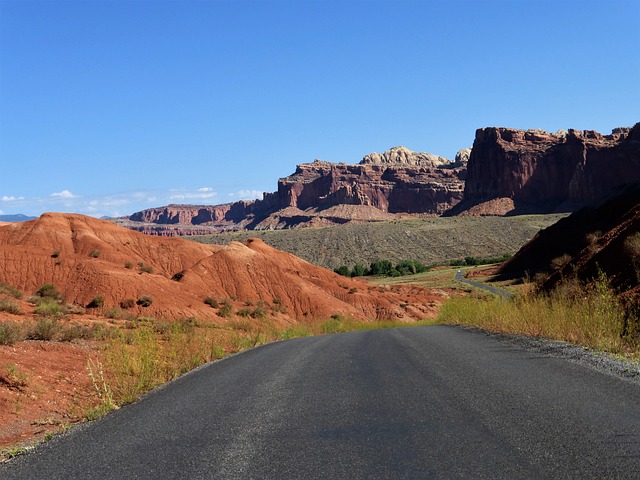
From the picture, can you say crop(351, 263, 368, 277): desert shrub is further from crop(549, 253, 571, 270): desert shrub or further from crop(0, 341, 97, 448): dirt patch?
crop(0, 341, 97, 448): dirt patch

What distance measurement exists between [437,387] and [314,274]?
57589mm

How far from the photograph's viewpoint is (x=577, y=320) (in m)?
12.7

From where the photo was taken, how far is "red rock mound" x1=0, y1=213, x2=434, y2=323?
38812 millimetres

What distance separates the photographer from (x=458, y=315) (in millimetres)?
24438

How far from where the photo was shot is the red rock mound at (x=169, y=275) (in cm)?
3881

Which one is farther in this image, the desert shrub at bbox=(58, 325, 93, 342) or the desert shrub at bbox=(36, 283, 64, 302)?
the desert shrub at bbox=(36, 283, 64, 302)

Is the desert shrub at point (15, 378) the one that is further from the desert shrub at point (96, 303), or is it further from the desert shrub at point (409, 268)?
the desert shrub at point (409, 268)

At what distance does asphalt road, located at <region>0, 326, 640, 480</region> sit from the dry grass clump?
2.12 m

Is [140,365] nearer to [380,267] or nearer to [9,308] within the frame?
[9,308]

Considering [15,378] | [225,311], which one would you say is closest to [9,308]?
[15,378]

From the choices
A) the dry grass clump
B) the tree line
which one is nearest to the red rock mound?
the dry grass clump

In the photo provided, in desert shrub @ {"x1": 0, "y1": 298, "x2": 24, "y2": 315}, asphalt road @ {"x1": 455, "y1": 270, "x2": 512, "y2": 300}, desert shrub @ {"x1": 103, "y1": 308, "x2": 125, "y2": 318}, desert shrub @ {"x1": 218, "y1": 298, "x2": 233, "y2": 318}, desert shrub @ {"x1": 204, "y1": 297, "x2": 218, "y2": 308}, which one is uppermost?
desert shrub @ {"x1": 0, "y1": 298, "x2": 24, "y2": 315}

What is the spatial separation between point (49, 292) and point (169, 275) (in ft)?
67.5

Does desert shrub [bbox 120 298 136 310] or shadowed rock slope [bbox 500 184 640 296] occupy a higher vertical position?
shadowed rock slope [bbox 500 184 640 296]
